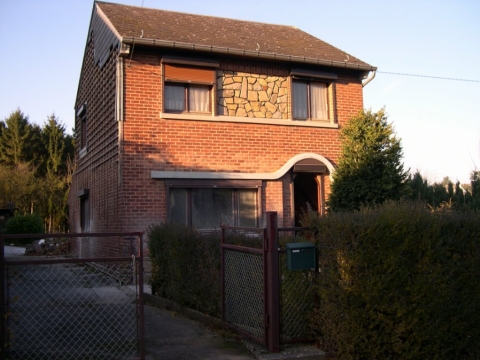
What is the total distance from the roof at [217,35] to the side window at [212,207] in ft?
11.5

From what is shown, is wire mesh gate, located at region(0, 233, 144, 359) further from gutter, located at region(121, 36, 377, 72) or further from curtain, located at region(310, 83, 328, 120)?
curtain, located at region(310, 83, 328, 120)

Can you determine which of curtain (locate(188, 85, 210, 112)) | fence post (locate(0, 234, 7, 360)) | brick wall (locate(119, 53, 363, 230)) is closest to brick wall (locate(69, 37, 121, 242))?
brick wall (locate(119, 53, 363, 230))

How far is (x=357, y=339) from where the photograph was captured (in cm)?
586

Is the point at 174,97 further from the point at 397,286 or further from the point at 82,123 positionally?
the point at 397,286

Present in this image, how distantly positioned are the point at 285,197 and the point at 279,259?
295 inches

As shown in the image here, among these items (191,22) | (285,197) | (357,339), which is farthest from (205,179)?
(357,339)

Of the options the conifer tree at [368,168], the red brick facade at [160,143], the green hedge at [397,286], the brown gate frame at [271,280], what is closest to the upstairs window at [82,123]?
the red brick facade at [160,143]

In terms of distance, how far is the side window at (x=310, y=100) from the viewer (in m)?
14.5

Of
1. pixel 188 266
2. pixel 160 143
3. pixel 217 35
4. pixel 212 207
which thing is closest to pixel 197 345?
pixel 188 266

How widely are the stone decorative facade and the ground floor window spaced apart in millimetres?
2016

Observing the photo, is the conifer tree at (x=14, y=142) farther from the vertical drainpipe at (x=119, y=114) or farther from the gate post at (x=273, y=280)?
the gate post at (x=273, y=280)

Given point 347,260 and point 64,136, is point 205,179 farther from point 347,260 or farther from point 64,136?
point 64,136

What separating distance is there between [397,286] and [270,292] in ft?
4.77

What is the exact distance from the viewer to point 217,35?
1454 cm
